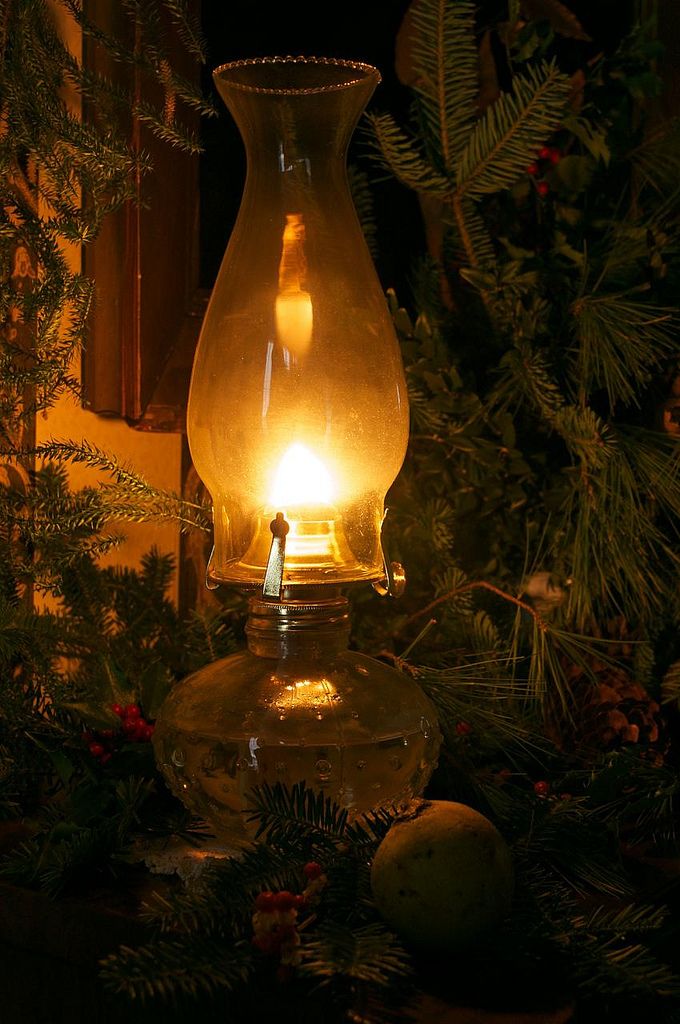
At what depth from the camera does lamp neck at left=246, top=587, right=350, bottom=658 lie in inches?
25.4

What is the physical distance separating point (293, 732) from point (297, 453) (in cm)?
16


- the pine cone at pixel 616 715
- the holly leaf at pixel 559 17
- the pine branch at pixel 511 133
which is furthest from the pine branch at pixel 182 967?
the holly leaf at pixel 559 17

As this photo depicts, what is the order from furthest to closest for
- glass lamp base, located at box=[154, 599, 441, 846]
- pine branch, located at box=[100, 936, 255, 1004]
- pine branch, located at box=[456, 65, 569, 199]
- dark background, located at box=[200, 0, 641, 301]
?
dark background, located at box=[200, 0, 641, 301]
pine branch, located at box=[456, 65, 569, 199]
glass lamp base, located at box=[154, 599, 441, 846]
pine branch, located at box=[100, 936, 255, 1004]

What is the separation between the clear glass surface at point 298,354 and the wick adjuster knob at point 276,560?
2 centimetres

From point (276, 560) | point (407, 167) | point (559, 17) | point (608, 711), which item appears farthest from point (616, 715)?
point (559, 17)

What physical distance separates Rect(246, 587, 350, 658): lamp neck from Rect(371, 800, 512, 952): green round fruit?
142 millimetres

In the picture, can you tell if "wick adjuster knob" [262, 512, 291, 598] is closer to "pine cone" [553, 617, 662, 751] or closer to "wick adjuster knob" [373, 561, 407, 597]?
"wick adjuster knob" [373, 561, 407, 597]

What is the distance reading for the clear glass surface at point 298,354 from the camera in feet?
2.13

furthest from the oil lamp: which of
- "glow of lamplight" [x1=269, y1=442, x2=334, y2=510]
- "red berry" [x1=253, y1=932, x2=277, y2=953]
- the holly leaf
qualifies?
the holly leaf

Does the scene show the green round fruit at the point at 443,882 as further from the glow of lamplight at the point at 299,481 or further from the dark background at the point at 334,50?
the dark background at the point at 334,50

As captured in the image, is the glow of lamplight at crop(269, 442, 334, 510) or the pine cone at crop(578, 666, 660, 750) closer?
the glow of lamplight at crop(269, 442, 334, 510)

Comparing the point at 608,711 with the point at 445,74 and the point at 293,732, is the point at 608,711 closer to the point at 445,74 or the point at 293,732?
the point at 293,732

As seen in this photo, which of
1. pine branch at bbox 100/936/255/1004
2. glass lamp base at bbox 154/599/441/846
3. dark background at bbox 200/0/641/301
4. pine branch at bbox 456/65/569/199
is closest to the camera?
pine branch at bbox 100/936/255/1004

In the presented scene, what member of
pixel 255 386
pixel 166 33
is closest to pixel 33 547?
pixel 255 386
